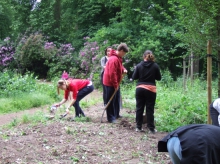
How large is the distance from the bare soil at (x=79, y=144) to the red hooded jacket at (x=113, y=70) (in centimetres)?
94

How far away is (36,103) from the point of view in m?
11.6

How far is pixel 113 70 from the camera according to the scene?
7457 mm

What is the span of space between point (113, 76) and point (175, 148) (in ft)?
15.8

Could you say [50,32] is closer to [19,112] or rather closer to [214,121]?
[19,112]

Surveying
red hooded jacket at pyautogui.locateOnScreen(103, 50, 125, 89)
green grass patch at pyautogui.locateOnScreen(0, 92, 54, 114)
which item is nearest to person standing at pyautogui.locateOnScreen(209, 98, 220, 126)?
red hooded jacket at pyautogui.locateOnScreen(103, 50, 125, 89)

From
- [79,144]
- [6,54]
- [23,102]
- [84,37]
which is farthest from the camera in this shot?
[84,37]

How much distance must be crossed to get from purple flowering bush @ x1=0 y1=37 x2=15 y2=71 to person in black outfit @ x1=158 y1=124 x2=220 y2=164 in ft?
58.6

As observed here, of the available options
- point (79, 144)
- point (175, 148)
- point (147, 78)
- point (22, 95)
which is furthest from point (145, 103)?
point (22, 95)

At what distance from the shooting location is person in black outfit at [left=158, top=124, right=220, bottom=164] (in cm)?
253

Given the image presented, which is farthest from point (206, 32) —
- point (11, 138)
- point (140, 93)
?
point (11, 138)

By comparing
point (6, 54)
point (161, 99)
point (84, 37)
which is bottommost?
point (161, 99)

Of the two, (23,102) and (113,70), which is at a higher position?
(113,70)

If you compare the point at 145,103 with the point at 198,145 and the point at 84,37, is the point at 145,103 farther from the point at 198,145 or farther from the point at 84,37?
Answer: the point at 84,37

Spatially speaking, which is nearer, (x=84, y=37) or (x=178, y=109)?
(x=178, y=109)
